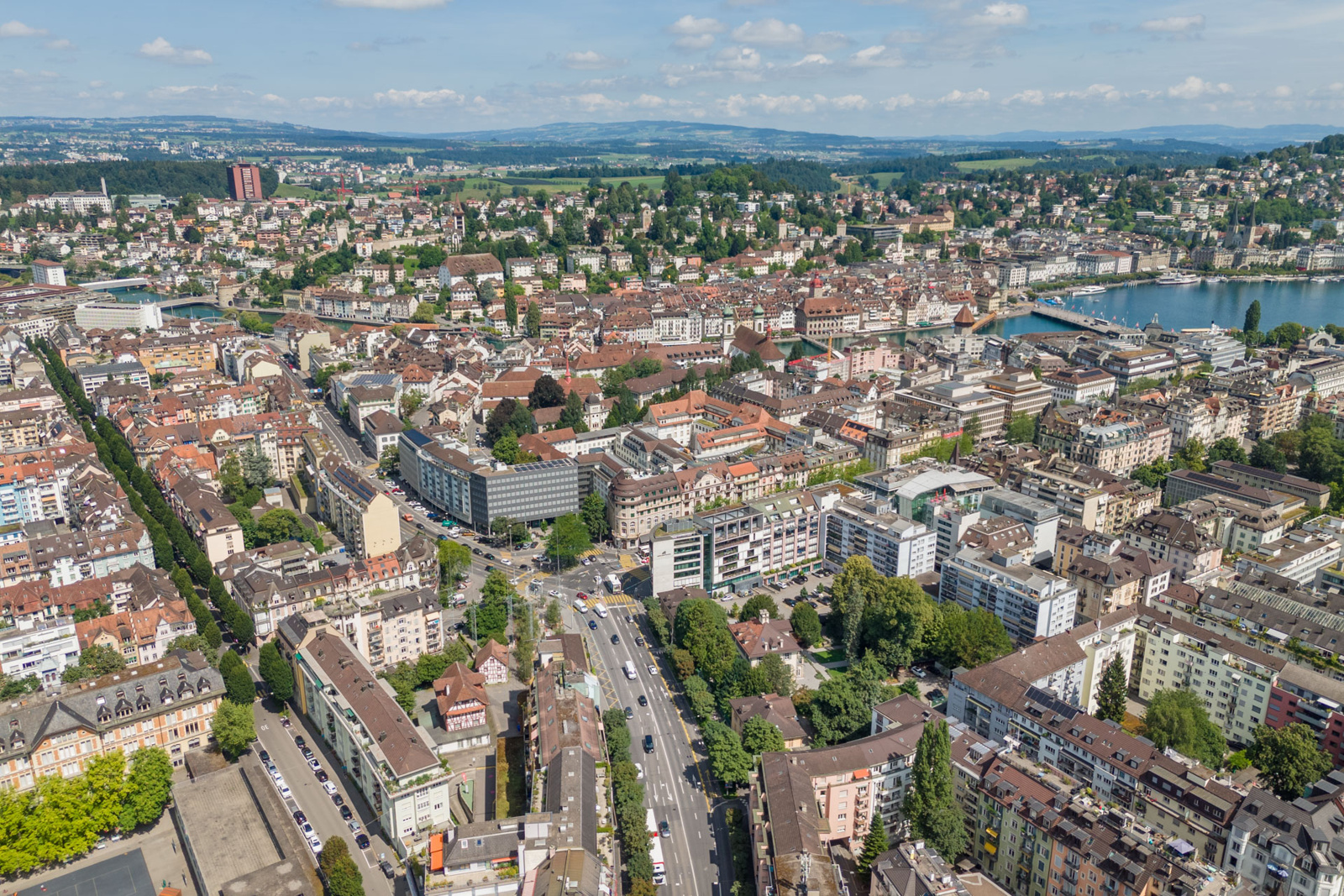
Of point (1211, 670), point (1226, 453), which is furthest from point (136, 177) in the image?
point (1211, 670)

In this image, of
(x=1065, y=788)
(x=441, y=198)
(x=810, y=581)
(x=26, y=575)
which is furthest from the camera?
(x=441, y=198)

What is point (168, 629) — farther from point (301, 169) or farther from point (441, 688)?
point (301, 169)

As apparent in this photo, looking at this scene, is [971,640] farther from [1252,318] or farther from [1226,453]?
[1252,318]

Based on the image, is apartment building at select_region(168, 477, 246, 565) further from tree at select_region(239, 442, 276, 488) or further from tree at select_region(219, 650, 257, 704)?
tree at select_region(219, 650, 257, 704)

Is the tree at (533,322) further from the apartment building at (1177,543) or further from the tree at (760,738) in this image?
the tree at (760,738)

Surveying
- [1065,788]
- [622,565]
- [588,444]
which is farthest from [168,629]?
[1065,788]

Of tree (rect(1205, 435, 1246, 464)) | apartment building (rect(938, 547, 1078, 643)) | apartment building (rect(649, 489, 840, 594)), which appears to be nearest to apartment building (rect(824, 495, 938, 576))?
apartment building (rect(649, 489, 840, 594))
